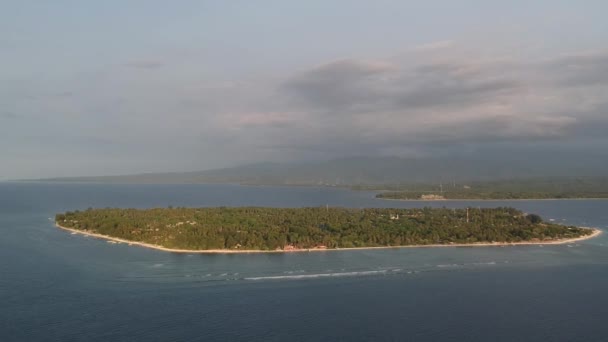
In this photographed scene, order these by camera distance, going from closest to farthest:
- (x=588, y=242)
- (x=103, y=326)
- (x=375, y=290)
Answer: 1. (x=103, y=326)
2. (x=375, y=290)
3. (x=588, y=242)

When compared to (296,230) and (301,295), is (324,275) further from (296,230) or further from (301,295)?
(296,230)

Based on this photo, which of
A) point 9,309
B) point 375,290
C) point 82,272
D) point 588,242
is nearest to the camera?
point 9,309

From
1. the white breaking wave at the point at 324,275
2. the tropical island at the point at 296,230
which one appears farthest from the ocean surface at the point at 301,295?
the tropical island at the point at 296,230

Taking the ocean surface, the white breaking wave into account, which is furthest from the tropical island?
the white breaking wave

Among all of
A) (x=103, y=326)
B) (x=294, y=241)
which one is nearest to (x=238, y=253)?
(x=294, y=241)

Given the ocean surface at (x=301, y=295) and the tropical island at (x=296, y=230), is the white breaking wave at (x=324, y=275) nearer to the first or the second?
the ocean surface at (x=301, y=295)

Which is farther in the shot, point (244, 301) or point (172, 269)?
point (172, 269)

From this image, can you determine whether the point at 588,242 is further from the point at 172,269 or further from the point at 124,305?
the point at 124,305
